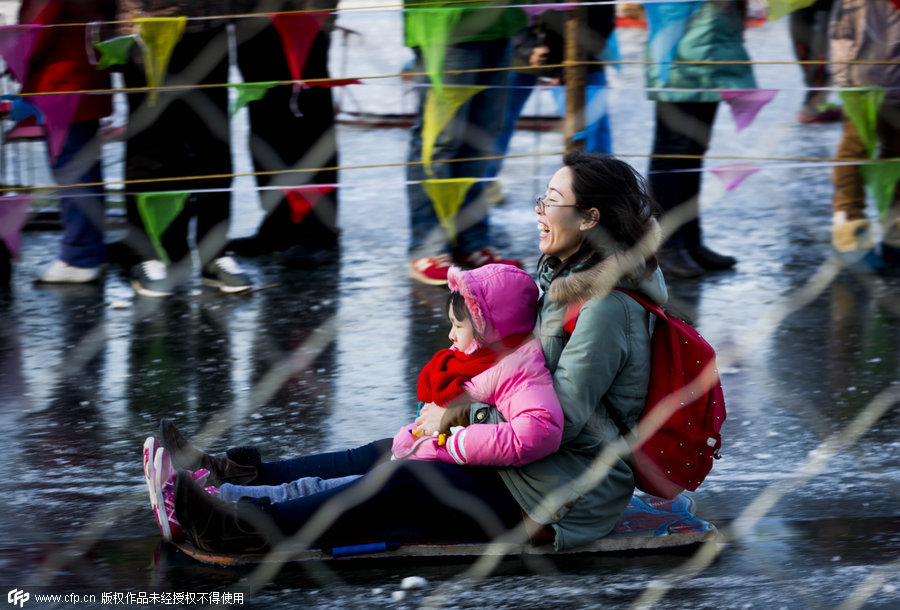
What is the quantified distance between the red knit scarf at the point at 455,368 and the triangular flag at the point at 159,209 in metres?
1.46

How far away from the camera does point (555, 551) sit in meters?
2.03

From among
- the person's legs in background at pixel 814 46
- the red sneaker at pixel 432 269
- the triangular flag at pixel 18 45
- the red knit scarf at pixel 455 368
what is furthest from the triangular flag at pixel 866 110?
the triangular flag at pixel 18 45

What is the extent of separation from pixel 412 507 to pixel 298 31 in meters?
1.80

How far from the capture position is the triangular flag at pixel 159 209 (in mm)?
3275

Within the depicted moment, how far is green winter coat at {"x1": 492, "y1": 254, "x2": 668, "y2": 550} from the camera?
1943 mm

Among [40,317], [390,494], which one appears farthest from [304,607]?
[40,317]

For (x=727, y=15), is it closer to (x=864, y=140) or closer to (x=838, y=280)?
(x=864, y=140)

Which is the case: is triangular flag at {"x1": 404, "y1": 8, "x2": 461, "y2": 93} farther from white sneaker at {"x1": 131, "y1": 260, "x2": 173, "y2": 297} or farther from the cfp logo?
the cfp logo

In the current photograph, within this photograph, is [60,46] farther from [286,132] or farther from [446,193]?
[446,193]

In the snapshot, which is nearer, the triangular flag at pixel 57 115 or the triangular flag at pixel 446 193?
the triangular flag at pixel 446 193

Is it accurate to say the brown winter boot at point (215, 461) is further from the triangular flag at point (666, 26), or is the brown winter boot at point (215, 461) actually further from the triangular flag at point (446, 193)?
the triangular flag at point (666, 26)

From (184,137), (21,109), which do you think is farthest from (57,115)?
(184,137)

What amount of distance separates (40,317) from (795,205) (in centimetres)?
289

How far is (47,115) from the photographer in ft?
11.3
